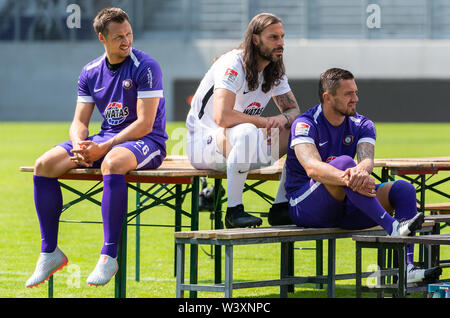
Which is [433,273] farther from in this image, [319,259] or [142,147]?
[319,259]

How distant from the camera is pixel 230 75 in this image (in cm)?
629

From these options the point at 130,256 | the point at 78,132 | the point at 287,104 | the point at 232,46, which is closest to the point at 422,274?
the point at 287,104

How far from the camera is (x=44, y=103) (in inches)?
1700

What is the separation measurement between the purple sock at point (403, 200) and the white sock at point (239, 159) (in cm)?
93

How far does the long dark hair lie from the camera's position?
20.6ft

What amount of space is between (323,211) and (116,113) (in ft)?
5.41

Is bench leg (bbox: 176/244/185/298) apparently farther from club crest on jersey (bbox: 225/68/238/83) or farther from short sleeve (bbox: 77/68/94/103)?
short sleeve (bbox: 77/68/94/103)

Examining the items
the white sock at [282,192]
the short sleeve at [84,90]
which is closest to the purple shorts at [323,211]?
the white sock at [282,192]

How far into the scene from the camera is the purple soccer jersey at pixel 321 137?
19.0ft

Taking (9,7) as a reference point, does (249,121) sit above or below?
below

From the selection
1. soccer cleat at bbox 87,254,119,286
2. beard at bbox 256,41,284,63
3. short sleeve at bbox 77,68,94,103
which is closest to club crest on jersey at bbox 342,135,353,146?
beard at bbox 256,41,284,63
